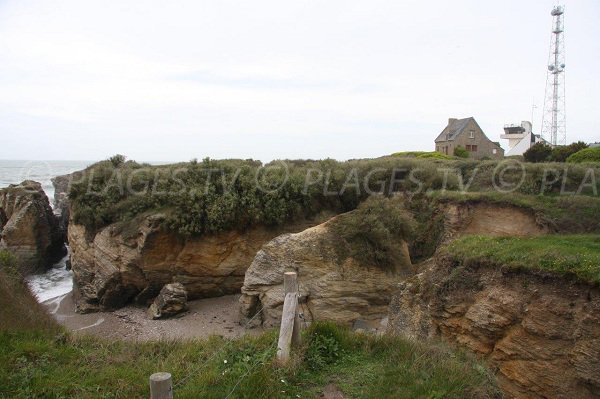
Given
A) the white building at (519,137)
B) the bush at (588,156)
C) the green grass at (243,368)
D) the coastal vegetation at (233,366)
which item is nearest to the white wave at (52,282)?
the coastal vegetation at (233,366)

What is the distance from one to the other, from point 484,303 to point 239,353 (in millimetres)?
4719

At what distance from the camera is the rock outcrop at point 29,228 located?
21562mm

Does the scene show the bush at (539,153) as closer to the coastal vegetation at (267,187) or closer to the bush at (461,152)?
the coastal vegetation at (267,187)

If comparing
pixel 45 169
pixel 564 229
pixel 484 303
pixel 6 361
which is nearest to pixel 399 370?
pixel 484 303

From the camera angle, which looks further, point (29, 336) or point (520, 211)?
point (520, 211)

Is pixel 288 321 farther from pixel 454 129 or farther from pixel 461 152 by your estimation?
pixel 454 129

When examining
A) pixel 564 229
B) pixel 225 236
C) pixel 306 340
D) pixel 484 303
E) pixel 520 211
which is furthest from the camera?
pixel 225 236

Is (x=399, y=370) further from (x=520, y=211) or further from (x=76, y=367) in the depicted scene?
(x=520, y=211)

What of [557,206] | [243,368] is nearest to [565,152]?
[557,206]

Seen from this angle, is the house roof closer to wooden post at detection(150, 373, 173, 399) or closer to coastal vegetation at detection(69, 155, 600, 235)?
coastal vegetation at detection(69, 155, 600, 235)

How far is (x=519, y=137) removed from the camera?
146ft

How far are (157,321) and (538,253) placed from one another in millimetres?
11724

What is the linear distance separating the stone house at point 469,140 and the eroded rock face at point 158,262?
2516 cm

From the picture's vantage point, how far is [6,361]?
564 centimetres
